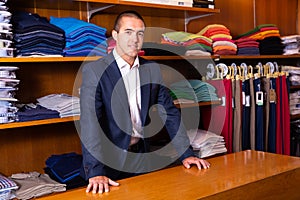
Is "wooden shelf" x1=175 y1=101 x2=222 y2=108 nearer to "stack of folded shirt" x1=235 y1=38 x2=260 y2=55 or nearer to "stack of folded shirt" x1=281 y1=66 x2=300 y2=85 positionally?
"stack of folded shirt" x1=235 y1=38 x2=260 y2=55

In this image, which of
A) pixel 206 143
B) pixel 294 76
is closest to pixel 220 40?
pixel 206 143

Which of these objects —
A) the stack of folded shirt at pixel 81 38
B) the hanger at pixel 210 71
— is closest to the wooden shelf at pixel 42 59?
the stack of folded shirt at pixel 81 38

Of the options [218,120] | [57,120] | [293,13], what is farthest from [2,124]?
[293,13]

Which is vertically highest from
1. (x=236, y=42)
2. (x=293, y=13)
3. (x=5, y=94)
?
(x=293, y=13)

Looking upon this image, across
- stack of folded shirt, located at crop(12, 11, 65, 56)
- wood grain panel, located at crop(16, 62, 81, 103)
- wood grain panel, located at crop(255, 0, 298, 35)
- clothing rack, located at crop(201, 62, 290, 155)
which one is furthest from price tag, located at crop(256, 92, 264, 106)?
stack of folded shirt, located at crop(12, 11, 65, 56)

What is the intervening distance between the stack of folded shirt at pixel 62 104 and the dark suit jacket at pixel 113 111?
1.10 ft

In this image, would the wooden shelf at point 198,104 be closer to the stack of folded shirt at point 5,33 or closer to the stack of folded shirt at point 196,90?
the stack of folded shirt at point 196,90

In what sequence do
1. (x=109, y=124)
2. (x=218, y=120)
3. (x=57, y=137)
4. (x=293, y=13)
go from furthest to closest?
(x=293, y=13), (x=218, y=120), (x=57, y=137), (x=109, y=124)

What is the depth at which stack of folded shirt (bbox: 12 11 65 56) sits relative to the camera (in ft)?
6.60

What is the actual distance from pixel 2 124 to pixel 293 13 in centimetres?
332

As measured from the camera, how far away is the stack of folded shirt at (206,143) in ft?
8.59

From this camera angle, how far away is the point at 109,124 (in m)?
1.87

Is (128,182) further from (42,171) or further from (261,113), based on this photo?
(261,113)

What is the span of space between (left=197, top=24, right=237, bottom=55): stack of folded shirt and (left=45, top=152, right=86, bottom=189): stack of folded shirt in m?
1.35
